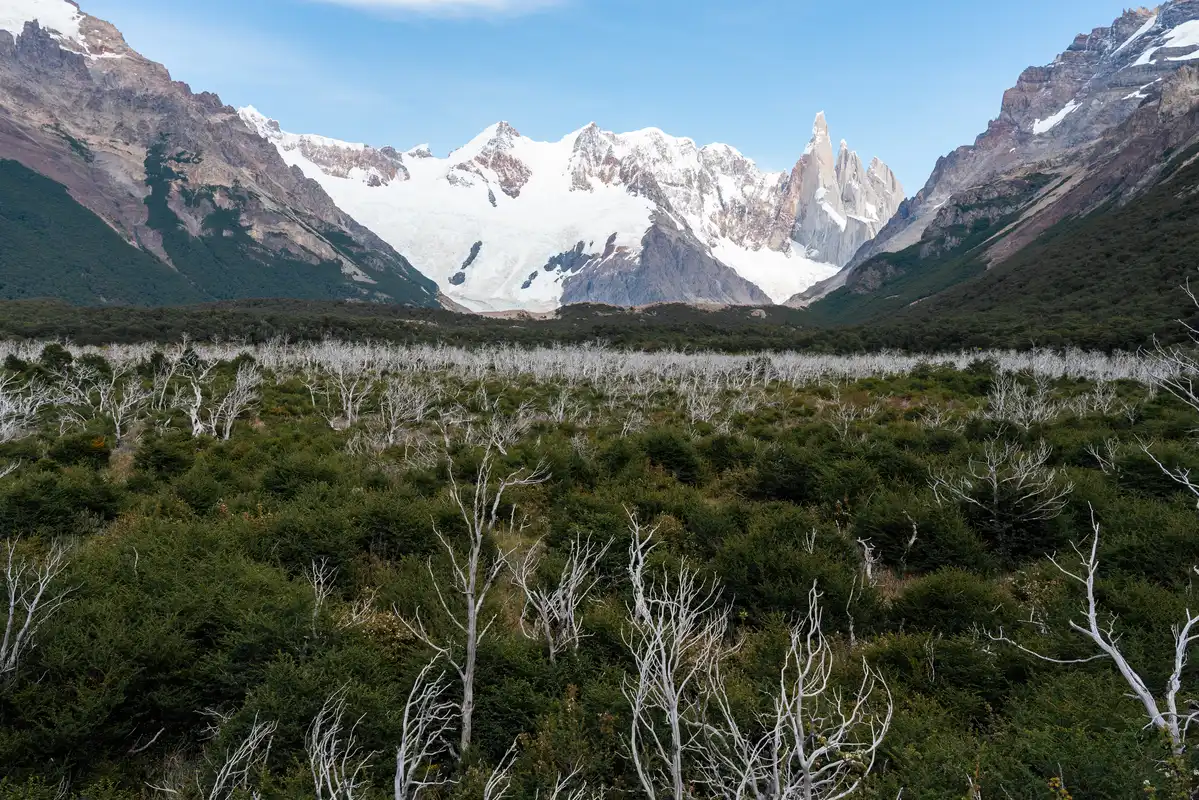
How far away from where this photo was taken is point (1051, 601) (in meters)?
7.77

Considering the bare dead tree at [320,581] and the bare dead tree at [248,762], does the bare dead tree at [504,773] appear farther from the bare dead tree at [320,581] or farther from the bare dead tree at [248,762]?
the bare dead tree at [320,581]

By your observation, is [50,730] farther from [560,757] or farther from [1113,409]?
[1113,409]

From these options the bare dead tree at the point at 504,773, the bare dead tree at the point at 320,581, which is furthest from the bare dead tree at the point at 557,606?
the bare dead tree at the point at 320,581

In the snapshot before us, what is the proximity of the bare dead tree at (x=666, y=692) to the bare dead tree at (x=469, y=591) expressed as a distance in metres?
1.51

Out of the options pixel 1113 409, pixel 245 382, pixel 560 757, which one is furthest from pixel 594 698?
pixel 1113 409

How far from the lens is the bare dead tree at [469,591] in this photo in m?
5.55

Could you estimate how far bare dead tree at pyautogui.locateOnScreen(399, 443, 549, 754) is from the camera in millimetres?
5547

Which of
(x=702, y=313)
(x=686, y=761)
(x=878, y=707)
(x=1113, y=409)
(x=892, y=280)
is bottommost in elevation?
(x=686, y=761)

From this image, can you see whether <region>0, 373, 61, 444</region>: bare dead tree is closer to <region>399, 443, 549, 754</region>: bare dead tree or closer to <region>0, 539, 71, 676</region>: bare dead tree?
<region>0, 539, 71, 676</region>: bare dead tree

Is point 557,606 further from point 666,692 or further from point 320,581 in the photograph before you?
point 666,692

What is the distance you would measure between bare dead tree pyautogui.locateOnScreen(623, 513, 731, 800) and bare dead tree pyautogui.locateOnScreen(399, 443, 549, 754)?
1506 mm

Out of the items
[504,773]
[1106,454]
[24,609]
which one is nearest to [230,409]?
[24,609]

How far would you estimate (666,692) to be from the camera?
3537 mm

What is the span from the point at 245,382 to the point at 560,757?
20.9 metres
